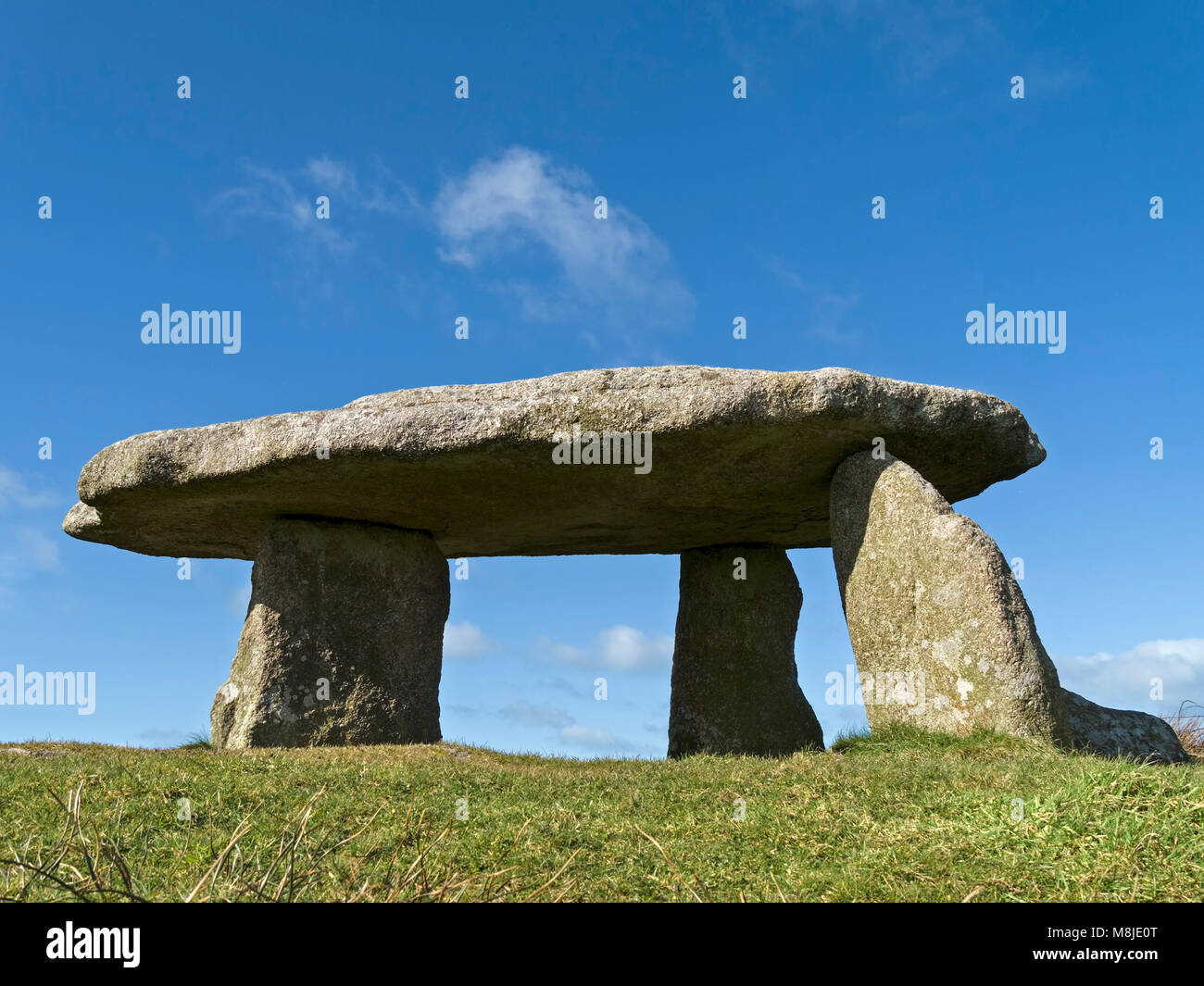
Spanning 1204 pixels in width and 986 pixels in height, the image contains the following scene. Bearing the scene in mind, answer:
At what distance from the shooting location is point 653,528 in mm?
13094

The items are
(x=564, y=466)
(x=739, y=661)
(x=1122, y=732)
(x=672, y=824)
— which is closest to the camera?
(x=672, y=824)

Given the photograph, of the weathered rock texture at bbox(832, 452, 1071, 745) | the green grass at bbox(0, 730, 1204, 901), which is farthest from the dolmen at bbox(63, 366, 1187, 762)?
the green grass at bbox(0, 730, 1204, 901)

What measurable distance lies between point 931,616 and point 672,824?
Result: 407cm

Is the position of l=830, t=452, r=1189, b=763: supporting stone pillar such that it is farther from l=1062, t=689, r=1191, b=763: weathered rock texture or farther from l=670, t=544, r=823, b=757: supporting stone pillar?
l=670, t=544, r=823, b=757: supporting stone pillar

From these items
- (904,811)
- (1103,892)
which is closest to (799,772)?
(904,811)

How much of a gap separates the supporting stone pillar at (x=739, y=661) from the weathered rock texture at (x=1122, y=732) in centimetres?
307

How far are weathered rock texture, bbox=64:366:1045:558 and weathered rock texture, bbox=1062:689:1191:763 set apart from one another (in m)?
2.73

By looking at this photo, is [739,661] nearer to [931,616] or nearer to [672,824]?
[931,616]

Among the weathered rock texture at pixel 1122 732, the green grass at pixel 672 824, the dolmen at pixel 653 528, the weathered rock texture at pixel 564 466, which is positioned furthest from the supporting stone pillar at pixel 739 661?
the green grass at pixel 672 824

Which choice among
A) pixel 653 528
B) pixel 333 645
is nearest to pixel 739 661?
pixel 653 528
